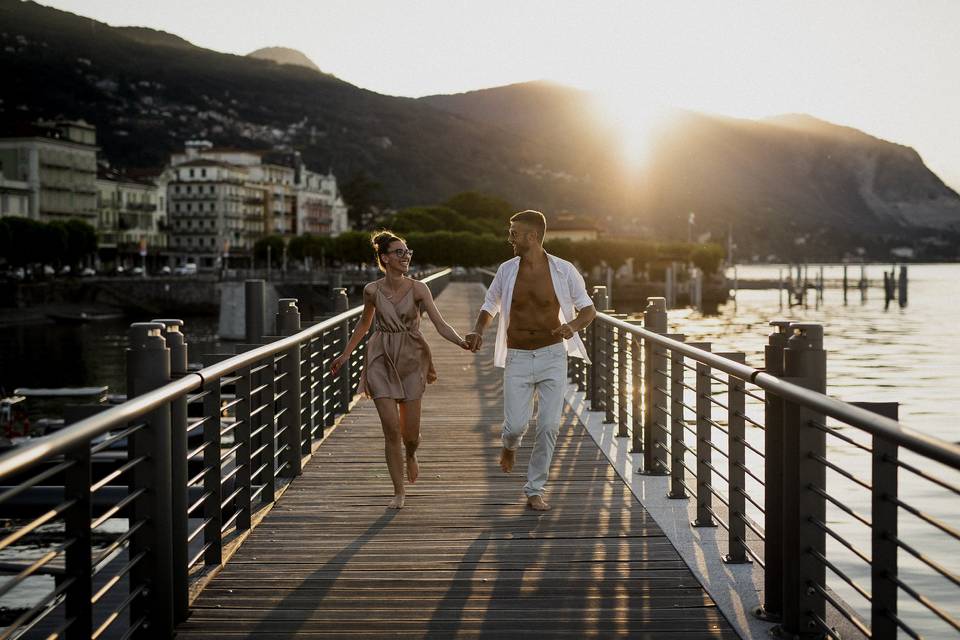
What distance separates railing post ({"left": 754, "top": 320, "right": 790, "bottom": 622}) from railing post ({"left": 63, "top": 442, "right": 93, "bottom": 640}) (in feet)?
9.07

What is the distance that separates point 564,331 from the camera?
7.49 metres

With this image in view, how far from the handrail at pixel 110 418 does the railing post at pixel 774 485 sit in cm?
250

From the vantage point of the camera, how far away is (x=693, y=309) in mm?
114188

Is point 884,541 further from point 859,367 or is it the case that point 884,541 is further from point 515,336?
point 859,367

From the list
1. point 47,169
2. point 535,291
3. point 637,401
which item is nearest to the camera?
point 535,291

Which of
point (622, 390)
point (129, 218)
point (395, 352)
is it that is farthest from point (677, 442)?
point (129, 218)

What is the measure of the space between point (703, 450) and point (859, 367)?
1710 inches

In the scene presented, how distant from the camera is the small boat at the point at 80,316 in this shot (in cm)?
8981

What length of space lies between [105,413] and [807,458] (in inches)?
107

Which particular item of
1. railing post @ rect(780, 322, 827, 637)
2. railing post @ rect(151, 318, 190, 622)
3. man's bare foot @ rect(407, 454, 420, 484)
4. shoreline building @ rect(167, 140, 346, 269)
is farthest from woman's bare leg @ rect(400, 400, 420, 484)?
shoreline building @ rect(167, 140, 346, 269)

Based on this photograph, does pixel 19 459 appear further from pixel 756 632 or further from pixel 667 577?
pixel 667 577

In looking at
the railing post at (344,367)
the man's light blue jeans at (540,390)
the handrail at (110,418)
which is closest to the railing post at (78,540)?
the handrail at (110,418)

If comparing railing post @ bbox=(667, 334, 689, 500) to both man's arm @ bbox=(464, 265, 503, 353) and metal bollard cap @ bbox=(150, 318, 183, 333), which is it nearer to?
man's arm @ bbox=(464, 265, 503, 353)

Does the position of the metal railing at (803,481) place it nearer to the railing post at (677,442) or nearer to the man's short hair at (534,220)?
the railing post at (677,442)
